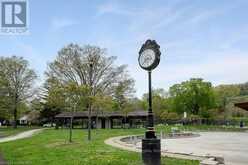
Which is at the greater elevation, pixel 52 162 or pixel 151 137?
pixel 151 137

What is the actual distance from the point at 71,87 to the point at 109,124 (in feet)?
109

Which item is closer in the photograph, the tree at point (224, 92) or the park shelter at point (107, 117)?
the park shelter at point (107, 117)

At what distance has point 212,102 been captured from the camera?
7612cm

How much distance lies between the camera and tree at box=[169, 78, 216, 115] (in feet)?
245

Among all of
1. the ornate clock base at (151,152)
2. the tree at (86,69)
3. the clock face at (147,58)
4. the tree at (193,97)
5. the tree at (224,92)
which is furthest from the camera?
the tree at (224,92)

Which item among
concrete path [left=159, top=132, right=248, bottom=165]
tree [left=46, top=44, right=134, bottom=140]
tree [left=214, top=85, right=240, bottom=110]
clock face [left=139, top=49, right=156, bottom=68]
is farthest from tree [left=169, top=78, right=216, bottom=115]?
clock face [left=139, top=49, right=156, bottom=68]

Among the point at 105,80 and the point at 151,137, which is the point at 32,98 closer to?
the point at 105,80

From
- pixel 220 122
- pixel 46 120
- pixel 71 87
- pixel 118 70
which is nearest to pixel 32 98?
pixel 46 120

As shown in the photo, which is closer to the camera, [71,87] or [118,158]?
[118,158]

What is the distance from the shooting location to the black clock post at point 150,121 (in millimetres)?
11320

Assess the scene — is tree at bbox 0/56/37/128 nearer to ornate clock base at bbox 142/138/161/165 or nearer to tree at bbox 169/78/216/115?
tree at bbox 169/78/216/115

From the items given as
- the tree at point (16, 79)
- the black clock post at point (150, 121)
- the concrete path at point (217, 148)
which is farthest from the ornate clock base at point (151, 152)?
the tree at point (16, 79)

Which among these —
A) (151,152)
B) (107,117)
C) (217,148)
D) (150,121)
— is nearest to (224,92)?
(107,117)

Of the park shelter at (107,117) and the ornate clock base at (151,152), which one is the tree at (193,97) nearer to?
the park shelter at (107,117)
